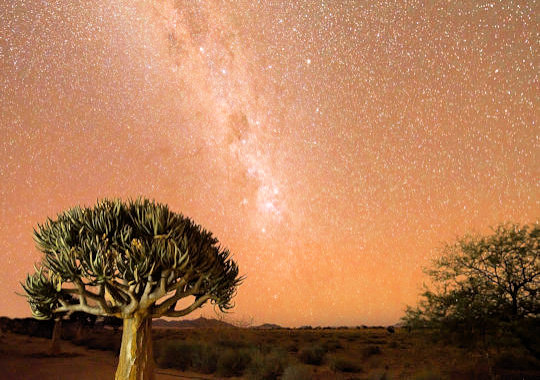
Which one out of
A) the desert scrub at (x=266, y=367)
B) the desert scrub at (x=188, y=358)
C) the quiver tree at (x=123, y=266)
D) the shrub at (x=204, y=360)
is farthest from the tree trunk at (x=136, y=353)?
the desert scrub at (x=188, y=358)

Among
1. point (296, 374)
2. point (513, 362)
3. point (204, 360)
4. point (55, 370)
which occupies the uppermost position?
point (513, 362)

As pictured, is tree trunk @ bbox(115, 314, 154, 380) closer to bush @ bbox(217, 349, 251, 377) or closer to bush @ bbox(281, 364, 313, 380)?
bush @ bbox(281, 364, 313, 380)

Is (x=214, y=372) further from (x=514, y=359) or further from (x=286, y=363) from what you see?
(x=514, y=359)

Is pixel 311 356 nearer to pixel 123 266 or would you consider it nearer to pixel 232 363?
A: pixel 232 363

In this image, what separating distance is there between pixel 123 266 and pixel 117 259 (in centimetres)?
24

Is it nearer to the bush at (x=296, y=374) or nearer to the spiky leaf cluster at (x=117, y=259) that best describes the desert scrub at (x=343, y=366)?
the bush at (x=296, y=374)

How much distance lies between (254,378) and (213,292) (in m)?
6.99

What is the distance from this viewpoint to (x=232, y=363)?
19.2 metres

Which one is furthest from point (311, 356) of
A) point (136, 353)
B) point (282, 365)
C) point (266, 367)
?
point (136, 353)

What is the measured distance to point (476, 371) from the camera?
17922 mm

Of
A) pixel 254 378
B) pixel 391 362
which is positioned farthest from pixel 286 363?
pixel 391 362

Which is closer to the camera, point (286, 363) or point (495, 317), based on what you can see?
point (495, 317)

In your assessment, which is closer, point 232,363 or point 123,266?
point 123,266

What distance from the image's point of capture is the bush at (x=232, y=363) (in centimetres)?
1848
